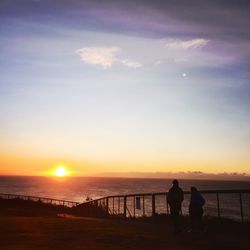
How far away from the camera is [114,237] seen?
13.4 meters

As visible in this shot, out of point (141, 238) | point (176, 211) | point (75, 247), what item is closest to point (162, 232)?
point (176, 211)

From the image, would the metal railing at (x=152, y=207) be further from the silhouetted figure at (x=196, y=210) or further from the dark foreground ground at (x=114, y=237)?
the silhouetted figure at (x=196, y=210)

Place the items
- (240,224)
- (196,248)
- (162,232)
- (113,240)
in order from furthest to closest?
(240,224) < (162,232) < (113,240) < (196,248)

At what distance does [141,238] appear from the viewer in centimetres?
1317

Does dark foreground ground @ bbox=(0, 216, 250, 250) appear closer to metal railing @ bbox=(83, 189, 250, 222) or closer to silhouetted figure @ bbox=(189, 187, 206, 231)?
silhouetted figure @ bbox=(189, 187, 206, 231)

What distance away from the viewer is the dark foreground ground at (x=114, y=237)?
11641mm

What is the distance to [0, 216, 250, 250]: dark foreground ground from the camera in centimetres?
1164

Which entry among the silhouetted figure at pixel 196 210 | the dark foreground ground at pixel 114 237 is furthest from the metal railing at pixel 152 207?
the silhouetted figure at pixel 196 210

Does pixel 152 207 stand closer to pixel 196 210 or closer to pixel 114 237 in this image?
pixel 196 210

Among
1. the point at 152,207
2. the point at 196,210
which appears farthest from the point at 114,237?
the point at 152,207

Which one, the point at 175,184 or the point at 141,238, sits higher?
the point at 175,184

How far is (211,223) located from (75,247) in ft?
25.1

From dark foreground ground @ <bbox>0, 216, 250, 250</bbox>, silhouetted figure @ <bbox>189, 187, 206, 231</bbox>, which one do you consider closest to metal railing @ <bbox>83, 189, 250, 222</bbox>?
dark foreground ground @ <bbox>0, 216, 250, 250</bbox>

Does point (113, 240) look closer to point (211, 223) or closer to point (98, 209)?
point (211, 223)
